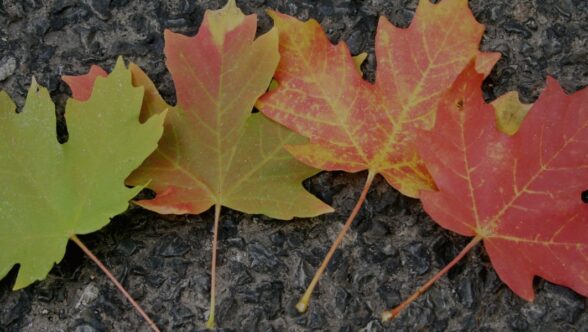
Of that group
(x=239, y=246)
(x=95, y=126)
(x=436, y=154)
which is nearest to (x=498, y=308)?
(x=436, y=154)

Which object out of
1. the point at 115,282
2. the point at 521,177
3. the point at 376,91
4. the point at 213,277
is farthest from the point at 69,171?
the point at 521,177

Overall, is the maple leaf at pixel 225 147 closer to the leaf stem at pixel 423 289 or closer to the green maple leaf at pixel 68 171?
the green maple leaf at pixel 68 171

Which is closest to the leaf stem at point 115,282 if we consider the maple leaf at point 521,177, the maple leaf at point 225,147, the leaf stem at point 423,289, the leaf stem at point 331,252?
the maple leaf at point 225,147

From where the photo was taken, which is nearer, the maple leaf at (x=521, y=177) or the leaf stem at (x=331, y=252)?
the maple leaf at (x=521, y=177)

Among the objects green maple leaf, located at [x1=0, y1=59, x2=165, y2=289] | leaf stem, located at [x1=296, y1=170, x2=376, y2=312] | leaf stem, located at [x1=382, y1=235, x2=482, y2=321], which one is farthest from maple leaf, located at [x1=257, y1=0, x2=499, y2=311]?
green maple leaf, located at [x1=0, y1=59, x2=165, y2=289]

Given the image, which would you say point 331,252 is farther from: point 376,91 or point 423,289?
point 376,91

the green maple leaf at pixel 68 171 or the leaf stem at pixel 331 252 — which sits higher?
the green maple leaf at pixel 68 171

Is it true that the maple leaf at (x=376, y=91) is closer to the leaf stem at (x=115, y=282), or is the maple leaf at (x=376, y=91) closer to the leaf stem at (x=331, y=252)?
the leaf stem at (x=331, y=252)
